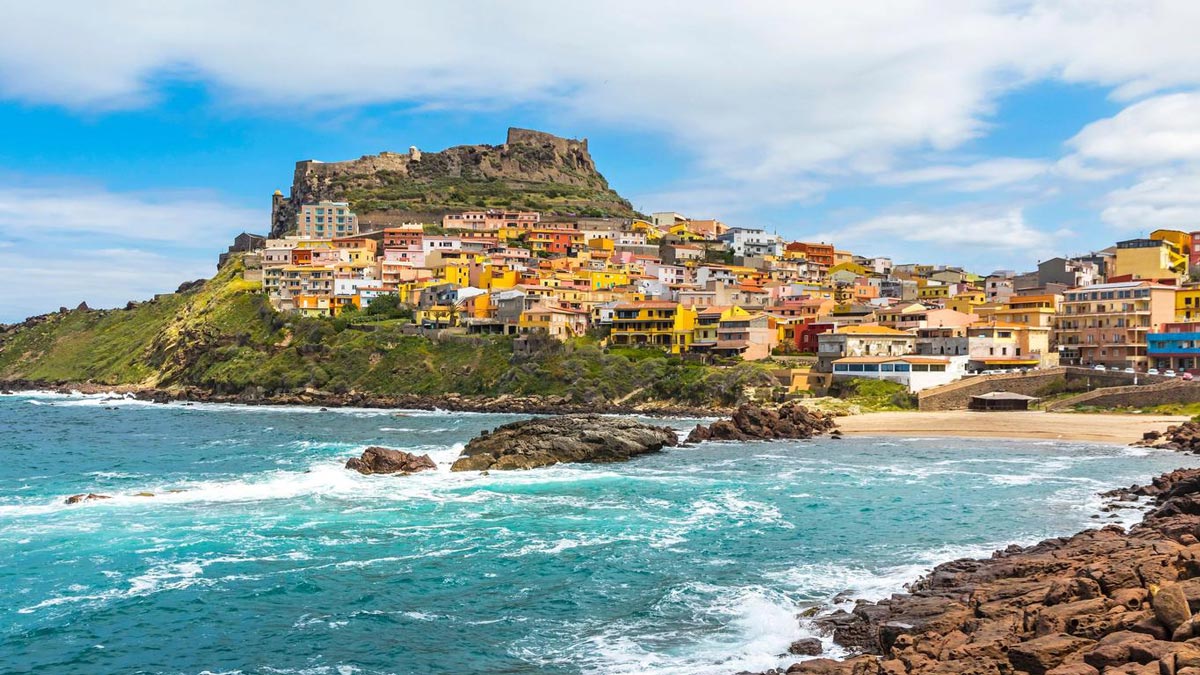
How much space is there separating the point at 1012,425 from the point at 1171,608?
131 feet

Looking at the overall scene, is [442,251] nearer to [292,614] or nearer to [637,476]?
[637,476]

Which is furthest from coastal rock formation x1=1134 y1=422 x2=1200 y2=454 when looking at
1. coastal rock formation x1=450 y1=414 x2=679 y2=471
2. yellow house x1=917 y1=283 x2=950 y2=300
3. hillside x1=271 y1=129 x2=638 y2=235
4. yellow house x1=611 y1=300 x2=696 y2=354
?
hillside x1=271 y1=129 x2=638 y2=235

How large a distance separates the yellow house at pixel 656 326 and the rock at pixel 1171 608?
208 ft

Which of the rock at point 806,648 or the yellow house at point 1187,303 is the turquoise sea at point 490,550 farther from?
the yellow house at point 1187,303

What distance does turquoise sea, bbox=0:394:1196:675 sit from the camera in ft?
55.8

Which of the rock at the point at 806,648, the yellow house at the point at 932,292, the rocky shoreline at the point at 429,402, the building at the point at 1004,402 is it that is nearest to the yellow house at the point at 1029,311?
the building at the point at 1004,402

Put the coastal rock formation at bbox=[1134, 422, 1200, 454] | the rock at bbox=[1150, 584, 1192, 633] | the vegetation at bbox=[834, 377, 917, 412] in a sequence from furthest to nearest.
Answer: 1. the vegetation at bbox=[834, 377, 917, 412]
2. the coastal rock formation at bbox=[1134, 422, 1200, 454]
3. the rock at bbox=[1150, 584, 1192, 633]

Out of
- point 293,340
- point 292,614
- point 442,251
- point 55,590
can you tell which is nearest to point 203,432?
point 293,340

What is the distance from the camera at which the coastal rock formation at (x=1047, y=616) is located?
40.5 ft

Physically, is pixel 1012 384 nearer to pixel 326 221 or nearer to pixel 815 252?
pixel 815 252

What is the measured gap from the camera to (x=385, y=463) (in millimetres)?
38219

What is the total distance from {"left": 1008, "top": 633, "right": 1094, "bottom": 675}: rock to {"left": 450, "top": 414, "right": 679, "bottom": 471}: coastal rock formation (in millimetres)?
28467

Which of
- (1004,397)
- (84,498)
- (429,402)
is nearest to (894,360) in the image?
(1004,397)

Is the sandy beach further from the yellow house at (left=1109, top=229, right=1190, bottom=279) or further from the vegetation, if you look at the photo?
the yellow house at (left=1109, top=229, right=1190, bottom=279)
